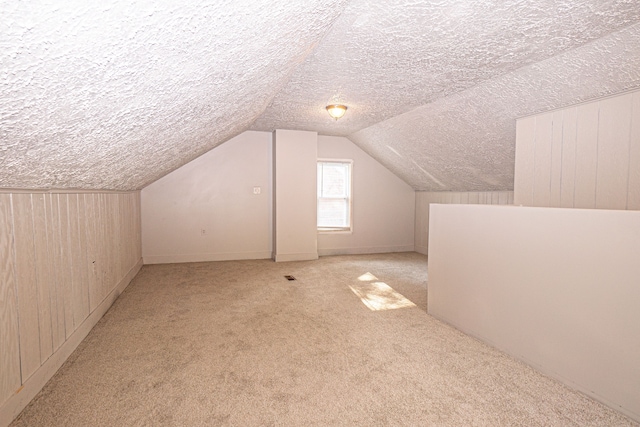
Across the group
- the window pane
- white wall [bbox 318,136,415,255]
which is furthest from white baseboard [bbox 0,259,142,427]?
the window pane

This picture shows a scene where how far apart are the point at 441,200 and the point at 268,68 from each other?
449 centimetres

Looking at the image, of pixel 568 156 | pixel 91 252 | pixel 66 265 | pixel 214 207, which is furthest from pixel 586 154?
pixel 214 207

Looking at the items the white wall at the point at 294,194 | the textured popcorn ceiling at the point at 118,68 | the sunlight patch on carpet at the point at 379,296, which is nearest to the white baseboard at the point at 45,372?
the textured popcorn ceiling at the point at 118,68

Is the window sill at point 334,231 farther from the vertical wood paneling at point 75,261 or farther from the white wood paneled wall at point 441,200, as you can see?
the vertical wood paneling at point 75,261

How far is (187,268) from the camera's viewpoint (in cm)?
470

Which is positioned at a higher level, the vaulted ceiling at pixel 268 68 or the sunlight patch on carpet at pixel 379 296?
the vaulted ceiling at pixel 268 68

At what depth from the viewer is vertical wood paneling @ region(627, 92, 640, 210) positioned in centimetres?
231

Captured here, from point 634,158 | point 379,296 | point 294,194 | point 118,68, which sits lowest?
point 379,296

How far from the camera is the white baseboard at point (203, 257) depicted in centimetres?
504

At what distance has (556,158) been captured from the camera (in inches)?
114

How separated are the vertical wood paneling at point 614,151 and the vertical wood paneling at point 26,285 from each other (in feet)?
12.9

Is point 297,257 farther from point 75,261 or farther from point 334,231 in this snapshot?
point 75,261

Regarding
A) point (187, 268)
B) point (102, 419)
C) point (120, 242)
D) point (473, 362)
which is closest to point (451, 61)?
point (473, 362)

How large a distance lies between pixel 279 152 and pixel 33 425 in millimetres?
4322
